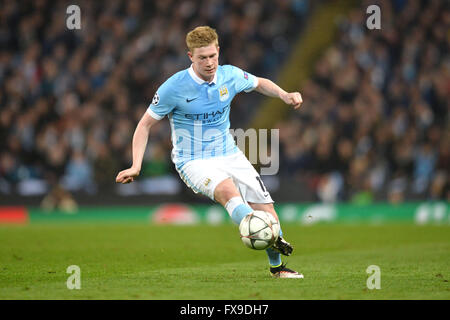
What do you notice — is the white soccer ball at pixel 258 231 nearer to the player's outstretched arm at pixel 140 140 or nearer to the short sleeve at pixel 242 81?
the player's outstretched arm at pixel 140 140

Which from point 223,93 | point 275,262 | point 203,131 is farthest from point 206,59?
point 275,262

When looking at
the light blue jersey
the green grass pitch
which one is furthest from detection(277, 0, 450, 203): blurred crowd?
the light blue jersey

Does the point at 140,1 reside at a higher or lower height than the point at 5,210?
higher

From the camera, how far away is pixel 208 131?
8445 millimetres

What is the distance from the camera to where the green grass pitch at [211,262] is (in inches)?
282

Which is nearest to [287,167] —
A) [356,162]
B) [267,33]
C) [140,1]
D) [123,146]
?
[356,162]

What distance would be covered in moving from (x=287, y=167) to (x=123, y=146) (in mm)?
4684

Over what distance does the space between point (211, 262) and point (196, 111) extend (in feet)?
10.5

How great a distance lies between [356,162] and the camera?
66.6 feet

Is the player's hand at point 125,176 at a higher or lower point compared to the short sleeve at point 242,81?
lower

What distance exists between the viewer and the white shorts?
8.18m

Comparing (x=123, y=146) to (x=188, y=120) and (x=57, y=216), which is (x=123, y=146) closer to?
(x=57, y=216)

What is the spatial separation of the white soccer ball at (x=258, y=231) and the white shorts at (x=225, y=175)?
0.62 meters

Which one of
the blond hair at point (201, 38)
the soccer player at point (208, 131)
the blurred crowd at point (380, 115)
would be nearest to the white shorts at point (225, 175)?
the soccer player at point (208, 131)
